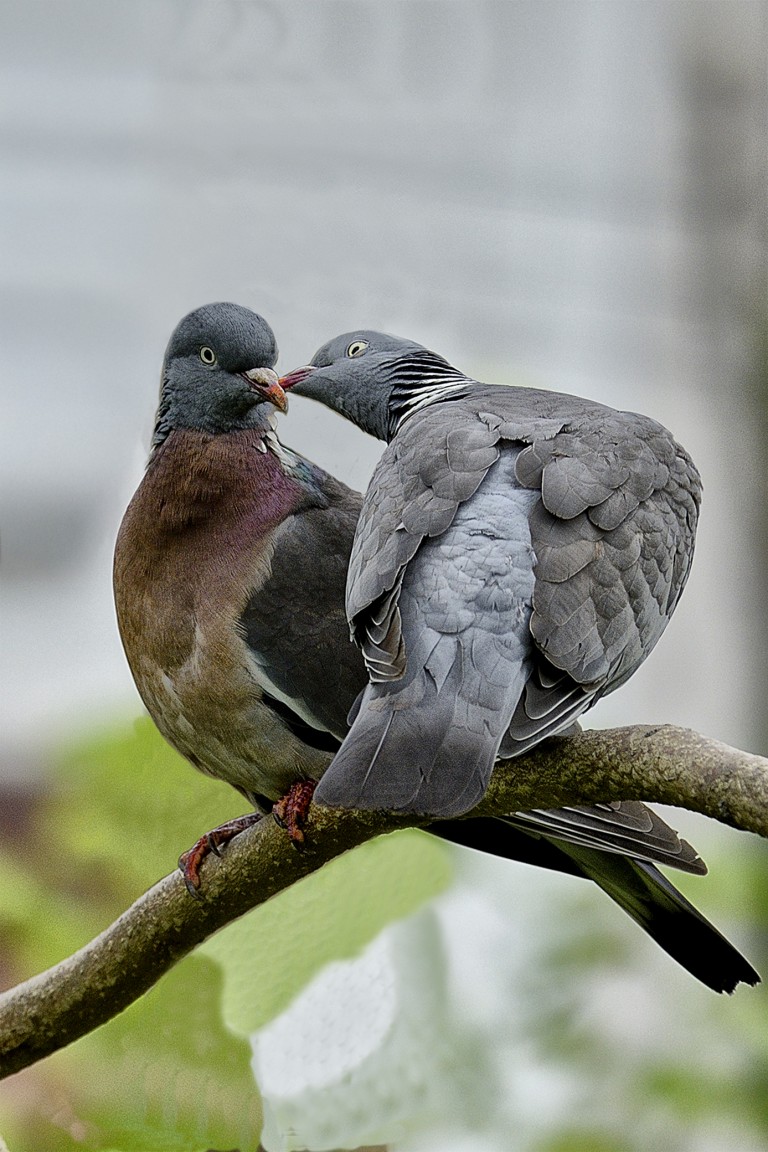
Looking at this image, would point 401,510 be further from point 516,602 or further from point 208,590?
point 208,590

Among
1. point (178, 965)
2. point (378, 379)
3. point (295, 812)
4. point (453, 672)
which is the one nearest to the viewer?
point (453, 672)

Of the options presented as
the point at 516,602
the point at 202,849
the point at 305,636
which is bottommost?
the point at 202,849

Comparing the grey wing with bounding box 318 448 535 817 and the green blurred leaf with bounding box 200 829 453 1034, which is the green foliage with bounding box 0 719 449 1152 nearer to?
the green blurred leaf with bounding box 200 829 453 1034

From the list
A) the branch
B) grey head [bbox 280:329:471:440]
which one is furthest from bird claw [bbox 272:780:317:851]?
grey head [bbox 280:329:471:440]

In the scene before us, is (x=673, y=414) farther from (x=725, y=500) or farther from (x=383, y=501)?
(x=383, y=501)

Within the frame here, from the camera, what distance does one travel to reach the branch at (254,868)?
654 millimetres

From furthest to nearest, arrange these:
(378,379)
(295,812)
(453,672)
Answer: (378,379) → (295,812) → (453,672)

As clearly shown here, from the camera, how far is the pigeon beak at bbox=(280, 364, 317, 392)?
1.02 meters

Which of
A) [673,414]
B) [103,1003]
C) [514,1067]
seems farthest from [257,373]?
[673,414]

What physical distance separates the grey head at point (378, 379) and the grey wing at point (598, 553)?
168mm

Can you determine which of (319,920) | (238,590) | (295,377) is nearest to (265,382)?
(295,377)

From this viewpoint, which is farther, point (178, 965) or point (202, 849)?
point (178, 965)

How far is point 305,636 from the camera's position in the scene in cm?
100

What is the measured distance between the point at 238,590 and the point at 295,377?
0.17m
